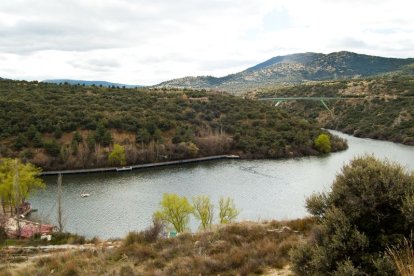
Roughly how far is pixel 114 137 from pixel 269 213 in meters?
39.7

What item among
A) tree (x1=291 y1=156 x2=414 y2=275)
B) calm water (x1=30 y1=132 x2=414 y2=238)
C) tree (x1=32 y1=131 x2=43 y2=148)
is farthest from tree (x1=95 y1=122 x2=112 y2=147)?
tree (x1=291 y1=156 x2=414 y2=275)

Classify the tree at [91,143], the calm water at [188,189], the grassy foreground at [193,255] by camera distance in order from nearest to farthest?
the grassy foreground at [193,255]
the calm water at [188,189]
the tree at [91,143]

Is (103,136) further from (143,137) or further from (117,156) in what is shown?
(143,137)

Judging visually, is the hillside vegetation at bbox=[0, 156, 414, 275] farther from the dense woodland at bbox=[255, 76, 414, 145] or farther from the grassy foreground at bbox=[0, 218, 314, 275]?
the dense woodland at bbox=[255, 76, 414, 145]

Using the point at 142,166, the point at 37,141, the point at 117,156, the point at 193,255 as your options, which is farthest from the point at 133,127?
the point at 193,255

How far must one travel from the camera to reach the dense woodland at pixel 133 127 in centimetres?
6631

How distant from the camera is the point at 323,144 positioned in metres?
78.8

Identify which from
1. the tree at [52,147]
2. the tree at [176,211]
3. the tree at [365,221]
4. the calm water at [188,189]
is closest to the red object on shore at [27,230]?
the calm water at [188,189]

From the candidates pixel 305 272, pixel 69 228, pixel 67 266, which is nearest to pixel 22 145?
pixel 69 228

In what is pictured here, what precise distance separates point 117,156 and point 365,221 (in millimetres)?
61502

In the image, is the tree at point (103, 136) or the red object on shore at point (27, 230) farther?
the tree at point (103, 136)

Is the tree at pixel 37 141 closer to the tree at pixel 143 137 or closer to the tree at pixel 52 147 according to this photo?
the tree at pixel 52 147

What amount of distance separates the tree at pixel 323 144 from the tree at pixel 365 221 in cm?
7322

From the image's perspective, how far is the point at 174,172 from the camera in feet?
211
